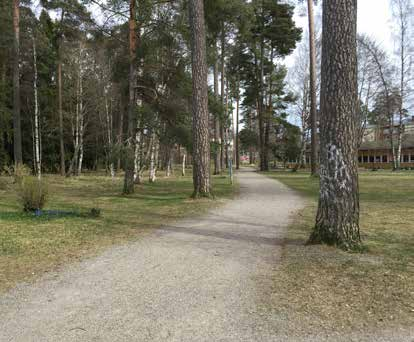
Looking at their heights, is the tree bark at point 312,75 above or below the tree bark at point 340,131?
above

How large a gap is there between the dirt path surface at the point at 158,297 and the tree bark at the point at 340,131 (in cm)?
108

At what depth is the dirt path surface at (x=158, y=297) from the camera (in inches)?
115

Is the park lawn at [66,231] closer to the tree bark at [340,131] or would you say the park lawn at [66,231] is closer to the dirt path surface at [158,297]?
the dirt path surface at [158,297]

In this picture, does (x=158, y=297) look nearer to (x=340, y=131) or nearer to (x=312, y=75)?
(x=340, y=131)

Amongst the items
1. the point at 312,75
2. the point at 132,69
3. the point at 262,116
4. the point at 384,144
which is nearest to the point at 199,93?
the point at 132,69

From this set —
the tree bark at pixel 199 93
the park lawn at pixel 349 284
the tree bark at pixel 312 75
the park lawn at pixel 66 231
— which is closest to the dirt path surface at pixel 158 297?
the park lawn at pixel 349 284

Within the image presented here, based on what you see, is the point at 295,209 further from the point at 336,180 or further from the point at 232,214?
the point at 336,180

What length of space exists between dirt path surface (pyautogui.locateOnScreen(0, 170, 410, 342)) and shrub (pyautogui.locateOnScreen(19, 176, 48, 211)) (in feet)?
13.3

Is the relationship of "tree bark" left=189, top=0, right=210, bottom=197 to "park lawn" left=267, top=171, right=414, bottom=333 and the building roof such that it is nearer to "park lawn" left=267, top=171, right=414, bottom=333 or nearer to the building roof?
"park lawn" left=267, top=171, right=414, bottom=333

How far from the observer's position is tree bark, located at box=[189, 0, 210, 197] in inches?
453

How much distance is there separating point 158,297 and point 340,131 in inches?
139

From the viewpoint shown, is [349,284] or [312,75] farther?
[312,75]

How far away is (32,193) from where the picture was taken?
28.5ft

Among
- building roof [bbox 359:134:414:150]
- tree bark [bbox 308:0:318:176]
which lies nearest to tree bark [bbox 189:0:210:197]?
tree bark [bbox 308:0:318:176]
